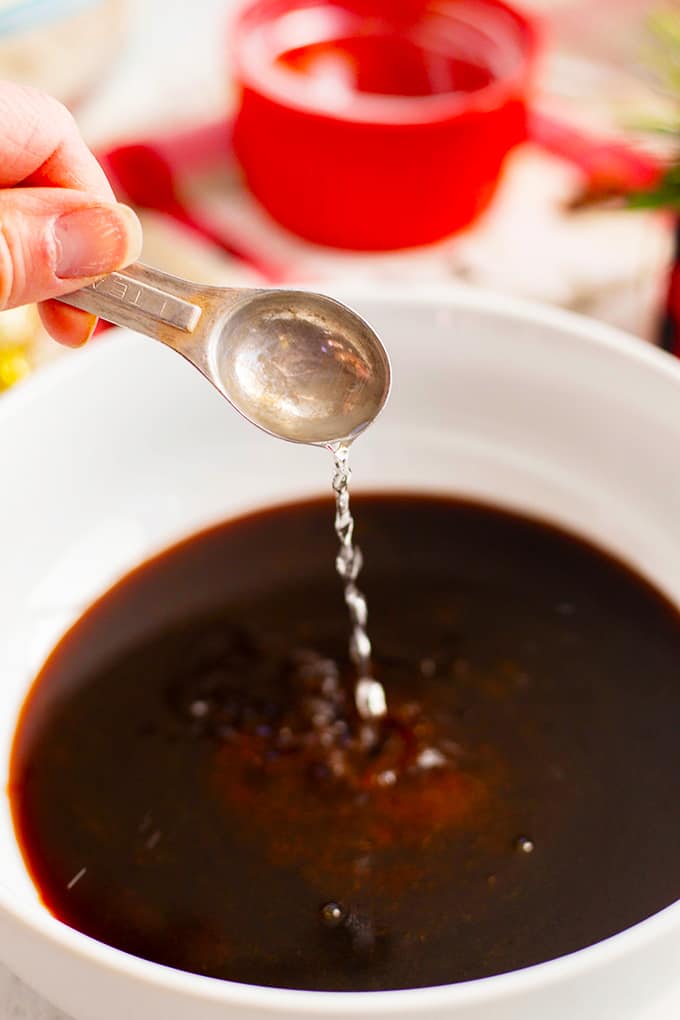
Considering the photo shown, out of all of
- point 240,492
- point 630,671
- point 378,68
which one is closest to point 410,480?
point 240,492

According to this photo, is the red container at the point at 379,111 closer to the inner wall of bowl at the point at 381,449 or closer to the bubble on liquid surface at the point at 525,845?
the inner wall of bowl at the point at 381,449

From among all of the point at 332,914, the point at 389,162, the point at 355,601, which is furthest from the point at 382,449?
the point at 332,914

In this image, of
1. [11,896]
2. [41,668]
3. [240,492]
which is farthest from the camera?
[240,492]

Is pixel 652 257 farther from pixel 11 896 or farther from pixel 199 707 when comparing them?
pixel 11 896

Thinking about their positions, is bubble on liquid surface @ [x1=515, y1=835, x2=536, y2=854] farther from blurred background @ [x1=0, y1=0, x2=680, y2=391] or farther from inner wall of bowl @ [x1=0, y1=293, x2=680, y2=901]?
blurred background @ [x1=0, y1=0, x2=680, y2=391]

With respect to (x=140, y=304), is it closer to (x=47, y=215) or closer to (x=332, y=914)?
(x=47, y=215)

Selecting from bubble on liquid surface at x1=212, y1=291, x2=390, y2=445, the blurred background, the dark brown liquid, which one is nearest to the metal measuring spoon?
bubble on liquid surface at x1=212, y1=291, x2=390, y2=445
